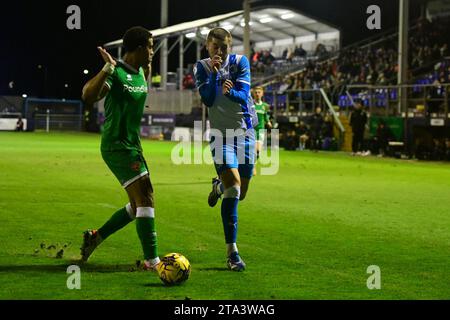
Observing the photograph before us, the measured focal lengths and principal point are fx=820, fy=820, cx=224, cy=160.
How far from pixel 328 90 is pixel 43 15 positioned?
3697cm

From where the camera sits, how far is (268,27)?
54000mm

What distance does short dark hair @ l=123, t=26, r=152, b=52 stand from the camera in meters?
8.07

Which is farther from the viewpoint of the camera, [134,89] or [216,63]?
[216,63]

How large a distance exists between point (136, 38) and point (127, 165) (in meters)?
1.25

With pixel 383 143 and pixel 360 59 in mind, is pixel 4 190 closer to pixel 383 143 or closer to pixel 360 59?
pixel 383 143

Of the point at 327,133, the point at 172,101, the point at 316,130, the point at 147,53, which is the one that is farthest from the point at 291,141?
the point at 147,53

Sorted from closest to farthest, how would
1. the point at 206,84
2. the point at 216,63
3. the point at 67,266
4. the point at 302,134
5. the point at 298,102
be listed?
1. the point at 67,266
2. the point at 216,63
3. the point at 206,84
4. the point at 302,134
5. the point at 298,102

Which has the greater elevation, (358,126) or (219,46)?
(219,46)

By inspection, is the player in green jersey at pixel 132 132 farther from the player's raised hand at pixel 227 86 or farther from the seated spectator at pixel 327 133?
the seated spectator at pixel 327 133

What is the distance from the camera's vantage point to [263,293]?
721cm

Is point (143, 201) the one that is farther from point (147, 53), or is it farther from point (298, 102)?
point (298, 102)

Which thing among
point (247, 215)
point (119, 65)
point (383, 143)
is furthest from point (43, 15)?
point (119, 65)

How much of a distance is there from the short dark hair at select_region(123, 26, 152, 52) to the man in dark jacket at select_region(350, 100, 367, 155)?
25906 mm

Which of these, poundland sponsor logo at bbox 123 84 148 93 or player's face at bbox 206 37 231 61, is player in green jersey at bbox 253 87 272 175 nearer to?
player's face at bbox 206 37 231 61
